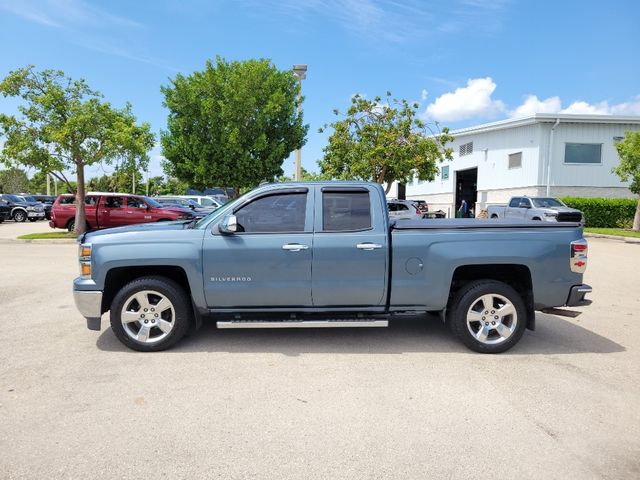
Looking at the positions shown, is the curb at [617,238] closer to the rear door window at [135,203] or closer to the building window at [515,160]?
the building window at [515,160]

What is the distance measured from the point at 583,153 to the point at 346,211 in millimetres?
29134

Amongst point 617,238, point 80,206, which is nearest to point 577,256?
point 80,206

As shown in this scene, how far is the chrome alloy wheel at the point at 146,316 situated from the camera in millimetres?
5184

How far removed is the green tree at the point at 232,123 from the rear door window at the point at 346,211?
67.9 ft

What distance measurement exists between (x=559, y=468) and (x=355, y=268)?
2.64 meters

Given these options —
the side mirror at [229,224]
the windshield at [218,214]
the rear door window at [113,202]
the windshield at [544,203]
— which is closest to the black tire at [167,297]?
the windshield at [218,214]

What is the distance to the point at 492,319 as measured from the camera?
5258 mm

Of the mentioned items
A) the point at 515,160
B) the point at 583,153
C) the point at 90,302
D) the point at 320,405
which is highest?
the point at 583,153

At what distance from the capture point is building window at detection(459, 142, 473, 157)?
3572 cm

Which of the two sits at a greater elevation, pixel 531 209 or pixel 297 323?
pixel 531 209

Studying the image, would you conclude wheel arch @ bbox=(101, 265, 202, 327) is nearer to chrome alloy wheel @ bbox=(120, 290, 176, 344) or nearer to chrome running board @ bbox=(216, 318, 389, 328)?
chrome alloy wheel @ bbox=(120, 290, 176, 344)

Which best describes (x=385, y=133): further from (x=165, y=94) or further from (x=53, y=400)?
(x=53, y=400)

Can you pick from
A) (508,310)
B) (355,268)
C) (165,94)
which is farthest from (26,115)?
(508,310)

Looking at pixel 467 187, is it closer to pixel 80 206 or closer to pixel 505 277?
pixel 80 206
